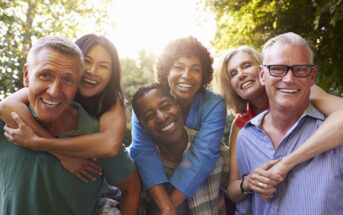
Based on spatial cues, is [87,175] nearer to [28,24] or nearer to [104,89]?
[104,89]

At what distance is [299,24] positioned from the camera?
5344mm

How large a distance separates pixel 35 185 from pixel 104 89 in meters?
0.96

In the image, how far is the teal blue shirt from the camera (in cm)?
198

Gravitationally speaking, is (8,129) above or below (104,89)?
below

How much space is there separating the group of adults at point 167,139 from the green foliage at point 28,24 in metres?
4.18

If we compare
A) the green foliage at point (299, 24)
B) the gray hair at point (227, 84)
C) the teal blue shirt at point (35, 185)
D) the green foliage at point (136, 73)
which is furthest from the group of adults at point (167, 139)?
the green foliage at point (136, 73)

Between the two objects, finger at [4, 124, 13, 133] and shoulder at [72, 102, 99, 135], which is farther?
shoulder at [72, 102, 99, 135]

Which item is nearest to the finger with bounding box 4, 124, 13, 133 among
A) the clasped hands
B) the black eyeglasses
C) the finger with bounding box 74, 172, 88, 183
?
the finger with bounding box 74, 172, 88, 183

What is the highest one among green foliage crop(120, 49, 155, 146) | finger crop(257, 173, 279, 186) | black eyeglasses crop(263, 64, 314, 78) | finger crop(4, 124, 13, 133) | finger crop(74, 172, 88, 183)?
green foliage crop(120, 49, 155, 146)

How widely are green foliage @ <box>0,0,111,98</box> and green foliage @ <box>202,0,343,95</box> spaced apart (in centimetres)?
335

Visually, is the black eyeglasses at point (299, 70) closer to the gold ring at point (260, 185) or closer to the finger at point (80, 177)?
the gold ring at point (260, 185)

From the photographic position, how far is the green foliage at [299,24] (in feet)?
16.2

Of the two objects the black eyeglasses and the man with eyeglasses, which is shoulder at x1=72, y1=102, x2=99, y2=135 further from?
→ the black eyeglasses

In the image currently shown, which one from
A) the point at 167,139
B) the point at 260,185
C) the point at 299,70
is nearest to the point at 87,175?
the point at 167,139
